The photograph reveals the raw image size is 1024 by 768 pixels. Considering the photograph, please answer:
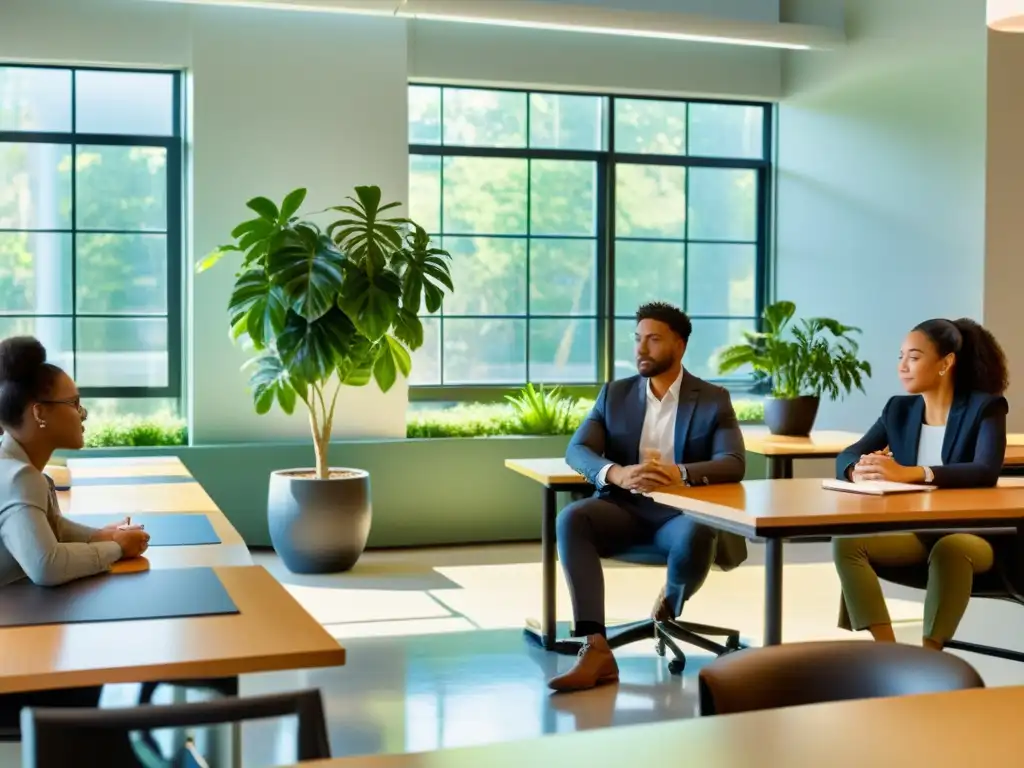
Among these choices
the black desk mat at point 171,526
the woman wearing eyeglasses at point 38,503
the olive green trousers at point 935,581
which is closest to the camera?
the woman wearing eyeglasses at point 38,503

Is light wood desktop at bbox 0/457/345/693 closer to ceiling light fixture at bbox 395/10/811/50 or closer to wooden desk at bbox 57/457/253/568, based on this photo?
wooden desk at bbox 57/457/253/568

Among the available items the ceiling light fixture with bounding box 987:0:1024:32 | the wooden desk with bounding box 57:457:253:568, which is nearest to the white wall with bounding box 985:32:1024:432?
the ceiling light fixture with bounding box 987:0:1024:32

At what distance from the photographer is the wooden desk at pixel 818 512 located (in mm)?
3406

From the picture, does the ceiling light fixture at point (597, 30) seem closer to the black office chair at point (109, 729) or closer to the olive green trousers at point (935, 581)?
the olive green trousers at point (935, 581)

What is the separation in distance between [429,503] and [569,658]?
8.84ft

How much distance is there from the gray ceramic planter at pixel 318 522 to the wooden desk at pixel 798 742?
4.94 m

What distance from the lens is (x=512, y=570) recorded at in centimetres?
659

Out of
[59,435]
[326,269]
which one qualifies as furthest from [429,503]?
[59,435]

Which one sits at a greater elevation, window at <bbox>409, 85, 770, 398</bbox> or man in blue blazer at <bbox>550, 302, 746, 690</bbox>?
window at <bbox>409, 85, 770, 398</bbox>

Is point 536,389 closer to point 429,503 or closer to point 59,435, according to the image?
point 429,503

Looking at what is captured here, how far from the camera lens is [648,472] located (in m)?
4.16

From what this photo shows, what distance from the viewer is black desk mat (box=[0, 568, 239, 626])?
222 centimetres

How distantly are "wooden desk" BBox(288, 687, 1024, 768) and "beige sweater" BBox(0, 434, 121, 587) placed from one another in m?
1.24

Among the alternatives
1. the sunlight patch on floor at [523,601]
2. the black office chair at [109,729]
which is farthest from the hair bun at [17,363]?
the sunlight patch on floor at [523,601]
